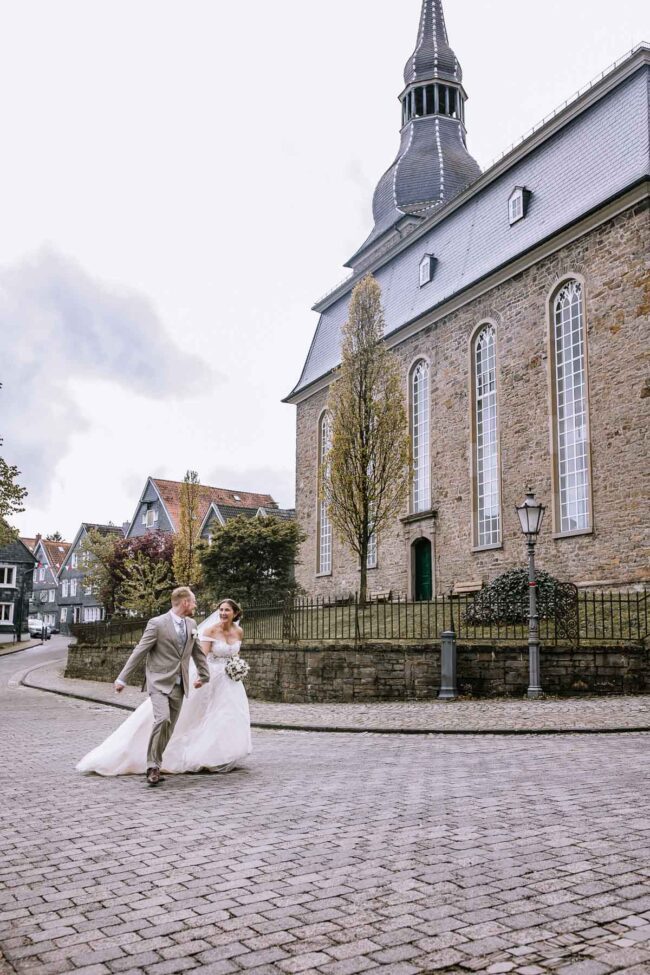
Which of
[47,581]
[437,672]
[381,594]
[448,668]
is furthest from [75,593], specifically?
[448,668]

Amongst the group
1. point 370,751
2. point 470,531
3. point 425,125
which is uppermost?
point 425,125

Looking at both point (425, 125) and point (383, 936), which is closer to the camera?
point (383, 936)

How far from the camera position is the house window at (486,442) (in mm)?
26906

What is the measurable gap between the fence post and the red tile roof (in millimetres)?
43391

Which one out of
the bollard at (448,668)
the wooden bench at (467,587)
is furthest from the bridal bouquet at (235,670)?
the wooden bench at (467,587)

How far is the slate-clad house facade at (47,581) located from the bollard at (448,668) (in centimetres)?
7331

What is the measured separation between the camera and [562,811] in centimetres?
589

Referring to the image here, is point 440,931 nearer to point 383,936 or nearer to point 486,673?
point 383,936

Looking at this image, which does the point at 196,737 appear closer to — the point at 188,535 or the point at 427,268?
the point at 427,268

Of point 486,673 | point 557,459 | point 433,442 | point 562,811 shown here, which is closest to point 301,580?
point 433,442

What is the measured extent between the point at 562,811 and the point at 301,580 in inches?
1274

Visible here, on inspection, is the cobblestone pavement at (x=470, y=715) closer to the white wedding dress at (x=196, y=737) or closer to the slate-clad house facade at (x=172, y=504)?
the white wedding dress at (x=196, y=737)

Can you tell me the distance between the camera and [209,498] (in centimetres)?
6031

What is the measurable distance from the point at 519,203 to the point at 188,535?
19981mm
